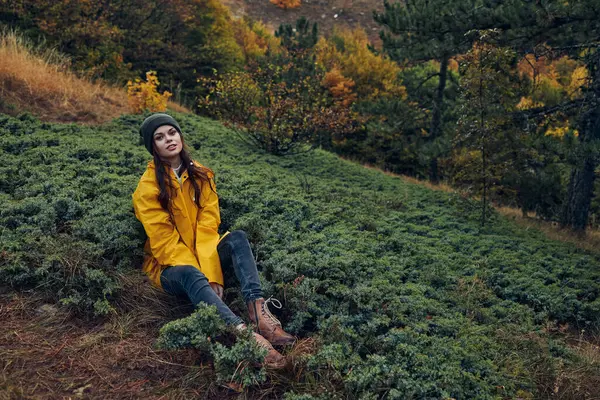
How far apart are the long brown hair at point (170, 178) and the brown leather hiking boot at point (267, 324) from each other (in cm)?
111

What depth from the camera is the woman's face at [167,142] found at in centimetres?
411

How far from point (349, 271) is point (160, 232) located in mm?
1643

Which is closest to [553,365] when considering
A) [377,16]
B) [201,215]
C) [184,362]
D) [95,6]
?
[184,362]

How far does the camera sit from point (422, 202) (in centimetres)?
787

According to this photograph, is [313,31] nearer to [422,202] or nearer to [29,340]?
[422,202]

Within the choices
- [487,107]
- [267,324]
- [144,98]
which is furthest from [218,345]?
[144,98]

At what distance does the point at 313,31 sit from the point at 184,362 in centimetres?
1906

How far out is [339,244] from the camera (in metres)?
4.89

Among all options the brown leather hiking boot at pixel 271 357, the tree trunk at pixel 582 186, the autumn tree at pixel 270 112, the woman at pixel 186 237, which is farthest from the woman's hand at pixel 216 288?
the tree trunk at pixel 582 186

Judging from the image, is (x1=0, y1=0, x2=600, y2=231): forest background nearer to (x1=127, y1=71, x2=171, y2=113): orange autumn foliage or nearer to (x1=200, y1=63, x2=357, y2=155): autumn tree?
(x1=200, y1=63, x2=357, y2=155): autumn tree

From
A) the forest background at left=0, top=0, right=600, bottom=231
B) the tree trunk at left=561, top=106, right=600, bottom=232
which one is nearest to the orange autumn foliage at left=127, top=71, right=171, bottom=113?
the forest background at left=0, top=0, right=600, bottom=231

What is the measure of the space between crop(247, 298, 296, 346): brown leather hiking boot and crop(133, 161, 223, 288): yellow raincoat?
0.44 metres

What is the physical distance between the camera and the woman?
141 inches

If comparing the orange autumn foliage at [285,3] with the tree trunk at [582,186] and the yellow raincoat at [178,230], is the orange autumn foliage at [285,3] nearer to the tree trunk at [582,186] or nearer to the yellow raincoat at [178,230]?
the tree trunk at [582,186]
